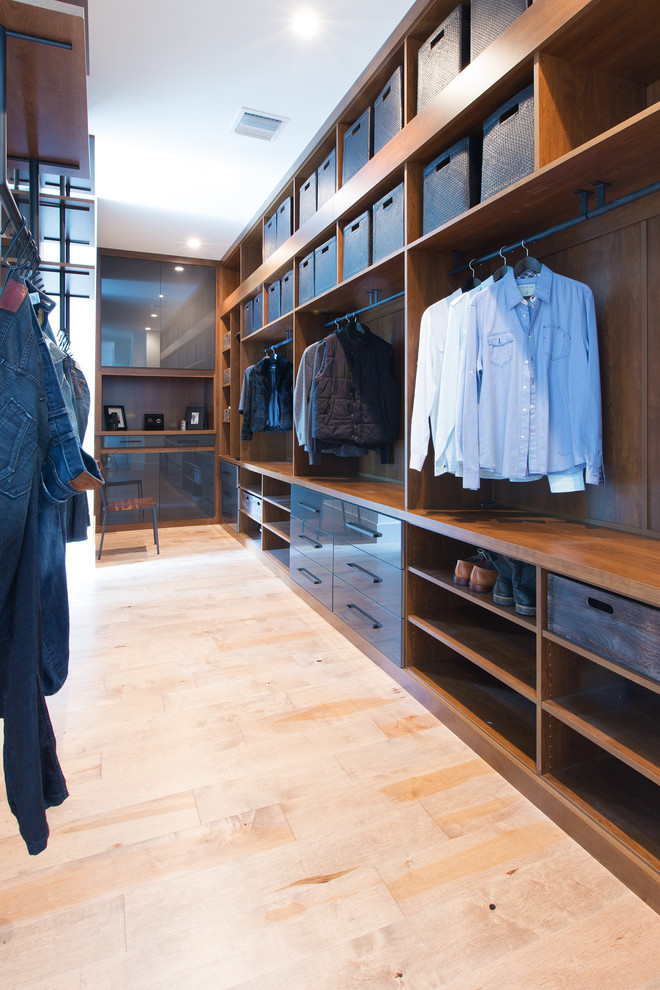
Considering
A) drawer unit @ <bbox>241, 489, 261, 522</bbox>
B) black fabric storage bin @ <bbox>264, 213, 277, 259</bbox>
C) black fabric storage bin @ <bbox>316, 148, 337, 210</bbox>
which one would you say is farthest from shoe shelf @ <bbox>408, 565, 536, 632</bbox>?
black fabric storage bin @ <bbox>264, 213, 277, 259</bbox>

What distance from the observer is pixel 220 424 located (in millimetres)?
6441

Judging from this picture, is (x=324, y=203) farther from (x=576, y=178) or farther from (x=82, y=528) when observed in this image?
(x=82, y=528)

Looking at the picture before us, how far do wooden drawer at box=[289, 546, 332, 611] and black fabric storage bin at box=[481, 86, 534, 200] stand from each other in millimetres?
2088

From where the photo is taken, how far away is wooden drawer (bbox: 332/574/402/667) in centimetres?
255

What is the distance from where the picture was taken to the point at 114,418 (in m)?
6.17

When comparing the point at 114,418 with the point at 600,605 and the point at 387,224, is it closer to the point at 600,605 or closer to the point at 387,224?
the point at 387,224

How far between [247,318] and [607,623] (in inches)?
183

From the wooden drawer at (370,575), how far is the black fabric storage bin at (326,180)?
2.03 m

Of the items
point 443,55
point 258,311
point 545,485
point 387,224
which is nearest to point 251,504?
point 258,311

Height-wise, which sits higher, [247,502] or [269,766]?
[247,502]

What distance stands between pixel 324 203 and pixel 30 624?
3.10 m

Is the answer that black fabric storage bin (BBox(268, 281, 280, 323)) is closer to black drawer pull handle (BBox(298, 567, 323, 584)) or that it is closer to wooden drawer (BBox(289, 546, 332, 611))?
wooden drawer (BBox(289, 546, 332, 611))

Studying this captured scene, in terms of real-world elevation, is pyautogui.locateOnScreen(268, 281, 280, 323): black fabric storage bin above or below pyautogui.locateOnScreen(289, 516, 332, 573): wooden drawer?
above

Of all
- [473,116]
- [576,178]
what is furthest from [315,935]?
[473,116]
